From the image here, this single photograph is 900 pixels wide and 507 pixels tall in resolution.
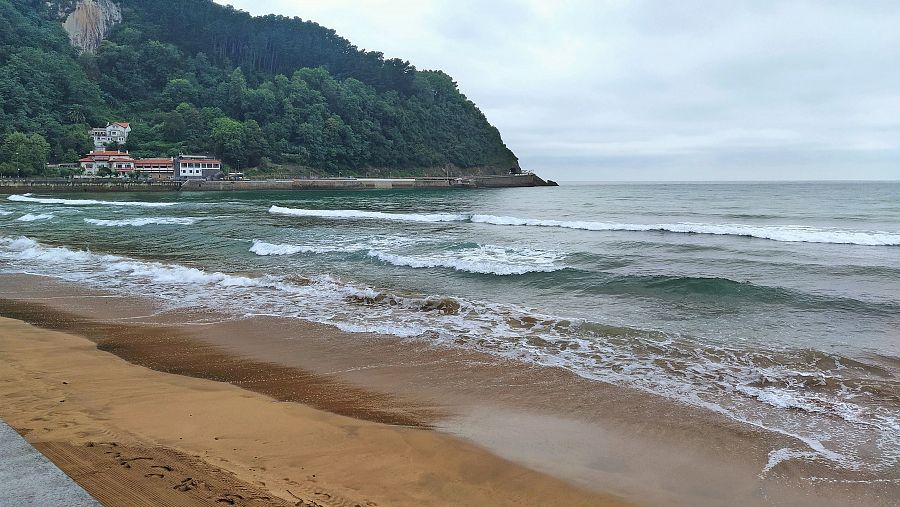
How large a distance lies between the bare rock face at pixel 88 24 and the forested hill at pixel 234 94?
3.00 meters

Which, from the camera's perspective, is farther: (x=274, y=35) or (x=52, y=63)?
(x=274, y=35)

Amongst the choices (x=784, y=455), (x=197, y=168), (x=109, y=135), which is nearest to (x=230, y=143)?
(x=197, y=168)

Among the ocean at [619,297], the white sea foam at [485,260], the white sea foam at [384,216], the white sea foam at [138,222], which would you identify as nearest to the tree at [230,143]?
the white sea foam at [384,216]

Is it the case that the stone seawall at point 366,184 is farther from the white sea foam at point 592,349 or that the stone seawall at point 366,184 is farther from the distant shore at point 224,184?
the white sea foam at point 592,349

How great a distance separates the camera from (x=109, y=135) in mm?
92750

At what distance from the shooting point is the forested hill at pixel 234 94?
9381cm

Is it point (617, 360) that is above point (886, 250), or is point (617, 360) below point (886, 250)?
below

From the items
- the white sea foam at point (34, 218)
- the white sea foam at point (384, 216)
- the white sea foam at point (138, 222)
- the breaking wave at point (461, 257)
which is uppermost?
the white sea foam at point (384, 216)

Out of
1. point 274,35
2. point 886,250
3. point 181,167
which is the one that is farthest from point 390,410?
point 274,35

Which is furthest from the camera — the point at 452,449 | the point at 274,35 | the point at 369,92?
the point at 274,35

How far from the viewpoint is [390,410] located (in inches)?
199

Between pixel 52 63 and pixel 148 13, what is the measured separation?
46.6 metres

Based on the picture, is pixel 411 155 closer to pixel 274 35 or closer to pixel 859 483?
pixel 274 35

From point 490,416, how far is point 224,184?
8217 cm
